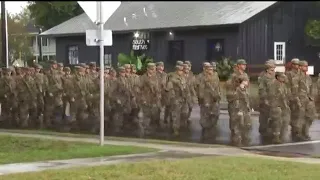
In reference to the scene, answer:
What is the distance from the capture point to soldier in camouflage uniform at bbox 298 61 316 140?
16.8 meters

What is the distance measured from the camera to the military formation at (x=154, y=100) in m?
16.1

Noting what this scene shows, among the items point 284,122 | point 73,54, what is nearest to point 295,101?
point 284,122

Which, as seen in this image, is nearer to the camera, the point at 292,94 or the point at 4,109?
the point at 292,94

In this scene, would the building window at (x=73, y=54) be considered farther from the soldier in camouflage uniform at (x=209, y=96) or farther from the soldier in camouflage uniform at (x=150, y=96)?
the soldier in camouflage uniform at (x=209, y=96)

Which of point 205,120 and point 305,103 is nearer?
point 305,103

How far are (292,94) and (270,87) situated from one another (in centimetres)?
90

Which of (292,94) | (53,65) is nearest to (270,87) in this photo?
(292,94)

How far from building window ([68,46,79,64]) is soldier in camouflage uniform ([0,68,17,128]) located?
88.8ft

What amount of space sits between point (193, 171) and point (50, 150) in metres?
4.52

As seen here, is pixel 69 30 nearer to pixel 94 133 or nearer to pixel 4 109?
pixel 4 109

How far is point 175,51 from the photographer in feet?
138

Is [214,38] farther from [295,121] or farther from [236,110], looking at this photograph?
[236,110]

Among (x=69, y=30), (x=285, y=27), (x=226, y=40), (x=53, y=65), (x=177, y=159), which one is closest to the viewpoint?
(x=177, y=159)

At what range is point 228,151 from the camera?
46.8 feet
